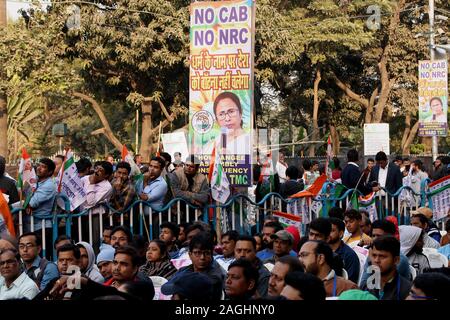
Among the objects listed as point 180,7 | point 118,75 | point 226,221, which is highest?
point 180,7

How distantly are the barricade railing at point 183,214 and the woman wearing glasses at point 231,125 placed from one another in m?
0.63

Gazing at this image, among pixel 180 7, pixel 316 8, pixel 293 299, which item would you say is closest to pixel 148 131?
pixel 180 7

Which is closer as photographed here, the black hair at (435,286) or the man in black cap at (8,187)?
the black hair at (435,286)

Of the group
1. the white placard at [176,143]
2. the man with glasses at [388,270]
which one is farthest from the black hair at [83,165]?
the white placard at [176,143]

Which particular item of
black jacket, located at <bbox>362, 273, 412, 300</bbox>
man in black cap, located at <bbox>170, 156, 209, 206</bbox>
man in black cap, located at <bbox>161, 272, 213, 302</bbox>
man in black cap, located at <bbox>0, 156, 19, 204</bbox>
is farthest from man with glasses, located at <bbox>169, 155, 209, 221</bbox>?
man in black cap, located at <bbox>161, 272, 213, 302</bbox>

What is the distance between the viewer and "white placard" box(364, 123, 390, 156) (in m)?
26.4

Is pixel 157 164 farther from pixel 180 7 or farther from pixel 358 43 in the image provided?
pixel 358 43

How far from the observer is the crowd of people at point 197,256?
527 cm

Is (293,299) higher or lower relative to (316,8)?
lower

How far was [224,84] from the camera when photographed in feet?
37.2

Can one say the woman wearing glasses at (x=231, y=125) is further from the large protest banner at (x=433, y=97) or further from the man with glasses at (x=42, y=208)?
the large protest banner at (x=433, y=97)

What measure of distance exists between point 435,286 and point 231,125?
6.38 meters

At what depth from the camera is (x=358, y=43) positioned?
1449 inches
